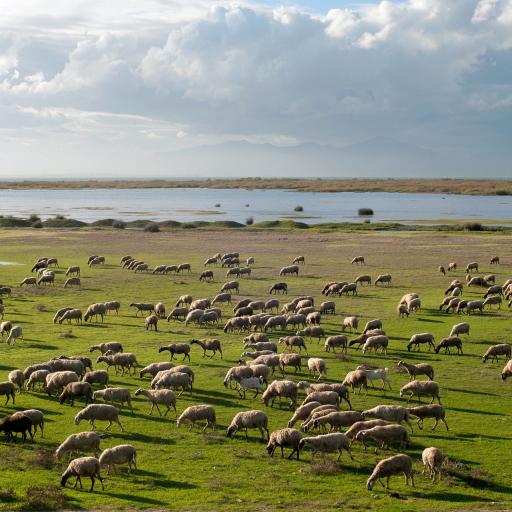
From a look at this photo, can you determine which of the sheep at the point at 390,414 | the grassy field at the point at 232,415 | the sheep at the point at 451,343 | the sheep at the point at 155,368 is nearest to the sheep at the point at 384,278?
the grassy field at the point at 232,415

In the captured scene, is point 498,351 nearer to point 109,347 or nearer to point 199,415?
point 199,415

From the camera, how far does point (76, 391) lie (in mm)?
19906

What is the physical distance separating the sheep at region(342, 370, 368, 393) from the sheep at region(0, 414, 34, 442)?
9460 mm

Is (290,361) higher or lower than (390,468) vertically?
higher

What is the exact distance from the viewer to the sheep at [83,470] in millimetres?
14234

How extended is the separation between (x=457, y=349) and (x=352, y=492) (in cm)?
1431

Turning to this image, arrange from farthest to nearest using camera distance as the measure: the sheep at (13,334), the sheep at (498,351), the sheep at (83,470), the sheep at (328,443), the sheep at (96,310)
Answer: the sheep at (96,310) → the sheep at (13,334) → the sheep at (498,351) → the sheep at (328,443) → the sheep at (83,470)

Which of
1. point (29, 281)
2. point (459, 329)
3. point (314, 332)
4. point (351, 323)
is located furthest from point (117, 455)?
point (29, 281)

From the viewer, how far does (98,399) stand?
1997 cm

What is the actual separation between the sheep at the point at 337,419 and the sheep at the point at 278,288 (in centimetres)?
2295

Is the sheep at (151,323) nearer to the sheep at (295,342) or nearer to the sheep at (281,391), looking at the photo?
the sheep at (295,342)

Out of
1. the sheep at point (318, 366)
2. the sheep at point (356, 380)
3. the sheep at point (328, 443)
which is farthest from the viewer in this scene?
the sheep at point (318, 366)

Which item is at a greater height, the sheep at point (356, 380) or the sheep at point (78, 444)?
the sheep at point (356, 380)

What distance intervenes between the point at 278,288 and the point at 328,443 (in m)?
24.9
